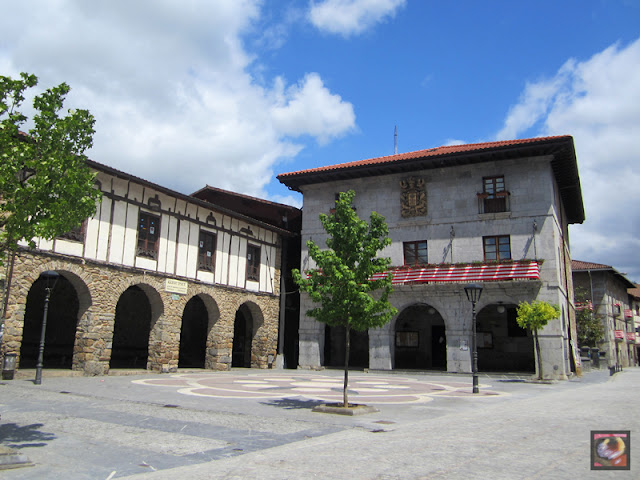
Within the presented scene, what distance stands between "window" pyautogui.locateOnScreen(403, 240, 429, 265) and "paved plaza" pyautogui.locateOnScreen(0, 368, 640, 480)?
12763 mm

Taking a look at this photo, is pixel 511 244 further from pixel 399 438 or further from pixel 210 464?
pixel 210 464

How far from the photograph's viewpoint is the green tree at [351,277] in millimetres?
11781

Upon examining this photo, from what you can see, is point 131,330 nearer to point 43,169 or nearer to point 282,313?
point 282,313

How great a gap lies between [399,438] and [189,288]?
16.8 metres

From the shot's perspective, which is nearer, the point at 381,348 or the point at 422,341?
the point at 381,348


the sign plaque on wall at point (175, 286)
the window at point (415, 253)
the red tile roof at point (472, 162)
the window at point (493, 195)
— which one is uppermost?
the red tile roof at point (472, 162)

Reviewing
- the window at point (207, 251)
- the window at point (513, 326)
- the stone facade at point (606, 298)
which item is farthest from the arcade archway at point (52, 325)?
the stone facade at point (606, 298)

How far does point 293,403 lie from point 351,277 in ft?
12.4

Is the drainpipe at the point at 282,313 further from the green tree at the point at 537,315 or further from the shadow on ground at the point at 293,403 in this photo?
the shadow on ground at the point at 293,403

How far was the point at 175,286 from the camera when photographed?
22719mm

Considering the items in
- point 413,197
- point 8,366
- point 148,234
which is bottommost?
point 8,366

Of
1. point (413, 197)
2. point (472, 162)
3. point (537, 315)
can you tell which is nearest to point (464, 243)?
point (413, 197)

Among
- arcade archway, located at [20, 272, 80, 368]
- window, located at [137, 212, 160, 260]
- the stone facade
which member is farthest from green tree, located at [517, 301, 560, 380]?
the stone facade

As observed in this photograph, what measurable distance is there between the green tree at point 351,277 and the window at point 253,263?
15467 mm
